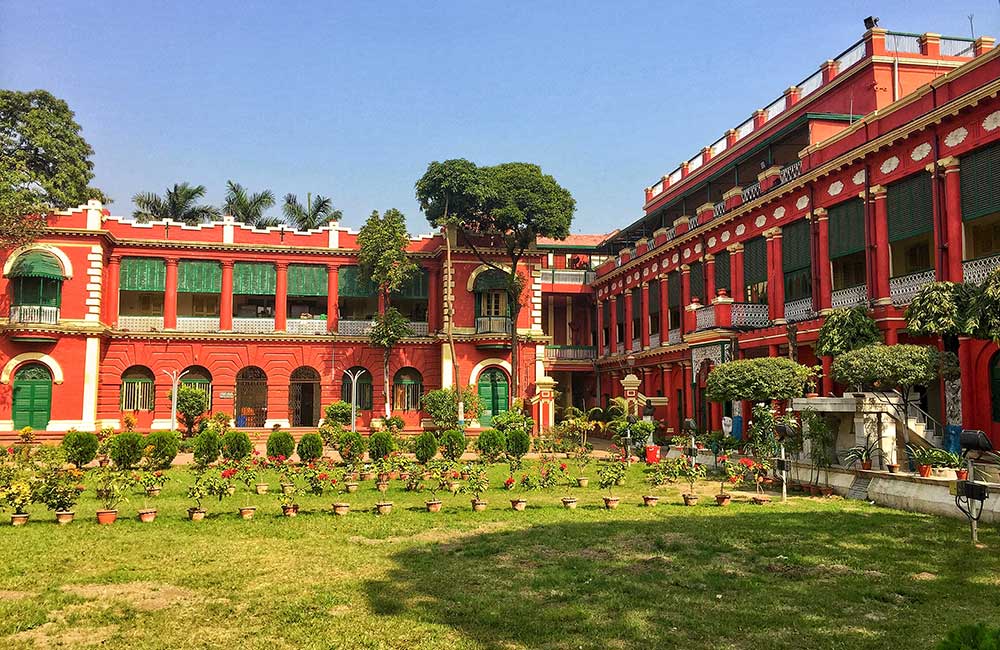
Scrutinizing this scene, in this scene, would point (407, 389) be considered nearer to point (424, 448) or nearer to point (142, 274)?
point (142, 274)

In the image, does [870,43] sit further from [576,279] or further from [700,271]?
[576,279]

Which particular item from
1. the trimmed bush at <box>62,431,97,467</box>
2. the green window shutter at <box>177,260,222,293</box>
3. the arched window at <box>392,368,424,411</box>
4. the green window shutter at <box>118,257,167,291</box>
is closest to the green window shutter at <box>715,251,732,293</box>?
the arched window at <box>392,368,424,411</box>

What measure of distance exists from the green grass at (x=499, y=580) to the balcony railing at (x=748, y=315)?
1236 cm

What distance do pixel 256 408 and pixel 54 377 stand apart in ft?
24.7

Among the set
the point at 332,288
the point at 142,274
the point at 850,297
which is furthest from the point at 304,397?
the point at 850,297

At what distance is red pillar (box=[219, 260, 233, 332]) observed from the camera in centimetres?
3043

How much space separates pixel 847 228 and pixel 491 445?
37.4 ft

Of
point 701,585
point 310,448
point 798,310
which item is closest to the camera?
point 701,585

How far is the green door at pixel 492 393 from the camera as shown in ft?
103

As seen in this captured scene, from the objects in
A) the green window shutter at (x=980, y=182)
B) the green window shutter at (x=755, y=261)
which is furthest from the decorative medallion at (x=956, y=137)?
the green window shutter at (x=755, y=261)

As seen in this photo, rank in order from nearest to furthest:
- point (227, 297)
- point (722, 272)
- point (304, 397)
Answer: point (722, 272) < point (227, 297) < point (304, 397)

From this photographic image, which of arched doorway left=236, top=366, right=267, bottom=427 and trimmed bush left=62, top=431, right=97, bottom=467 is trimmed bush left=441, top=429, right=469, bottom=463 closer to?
trimmed bush left=62, top=431, right=97, bottom=467

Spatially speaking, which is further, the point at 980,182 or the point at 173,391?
the point at 173,391

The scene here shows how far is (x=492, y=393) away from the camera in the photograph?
3142 centimetres
